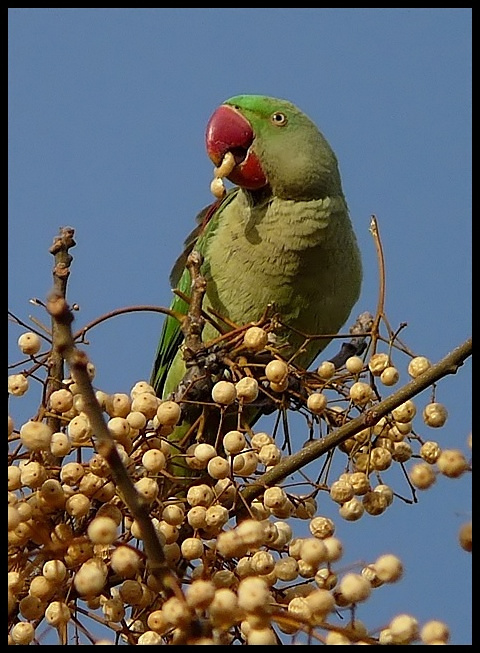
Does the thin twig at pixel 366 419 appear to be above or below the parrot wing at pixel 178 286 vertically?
below

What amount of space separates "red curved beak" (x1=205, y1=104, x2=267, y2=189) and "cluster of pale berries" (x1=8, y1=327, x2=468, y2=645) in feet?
4.79

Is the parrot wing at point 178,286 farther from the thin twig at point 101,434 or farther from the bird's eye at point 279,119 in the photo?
the thin twig at point 101,434

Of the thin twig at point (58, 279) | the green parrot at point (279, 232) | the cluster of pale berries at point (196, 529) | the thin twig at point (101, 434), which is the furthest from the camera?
the green parrot at point (279, 232)

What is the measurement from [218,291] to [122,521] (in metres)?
1.67

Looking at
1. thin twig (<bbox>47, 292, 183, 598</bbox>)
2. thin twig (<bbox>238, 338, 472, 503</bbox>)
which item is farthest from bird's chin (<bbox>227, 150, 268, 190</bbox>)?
thin twig (<bbox>47, 292, 183, 598</bbox>)

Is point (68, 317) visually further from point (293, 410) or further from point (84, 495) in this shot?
point (293, 410)

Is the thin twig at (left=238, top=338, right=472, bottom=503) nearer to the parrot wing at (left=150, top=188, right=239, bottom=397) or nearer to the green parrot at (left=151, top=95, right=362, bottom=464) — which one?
the green parrot at (left=151, top=95, right=362, bottom=464)

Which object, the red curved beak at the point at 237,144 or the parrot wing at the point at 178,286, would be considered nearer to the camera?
the red curved beak at the point at 237,144

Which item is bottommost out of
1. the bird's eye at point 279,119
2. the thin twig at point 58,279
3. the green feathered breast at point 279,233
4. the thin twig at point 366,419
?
the thin twig at point 366,419

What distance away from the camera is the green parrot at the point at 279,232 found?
3.07 m

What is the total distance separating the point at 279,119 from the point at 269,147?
0.13 meters

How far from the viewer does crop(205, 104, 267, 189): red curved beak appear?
314 cm

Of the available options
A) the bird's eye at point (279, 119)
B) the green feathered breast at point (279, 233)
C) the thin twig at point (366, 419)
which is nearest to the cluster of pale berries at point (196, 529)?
the thin twig at point (366, 419)

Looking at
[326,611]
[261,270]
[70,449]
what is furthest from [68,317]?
[261,270]
